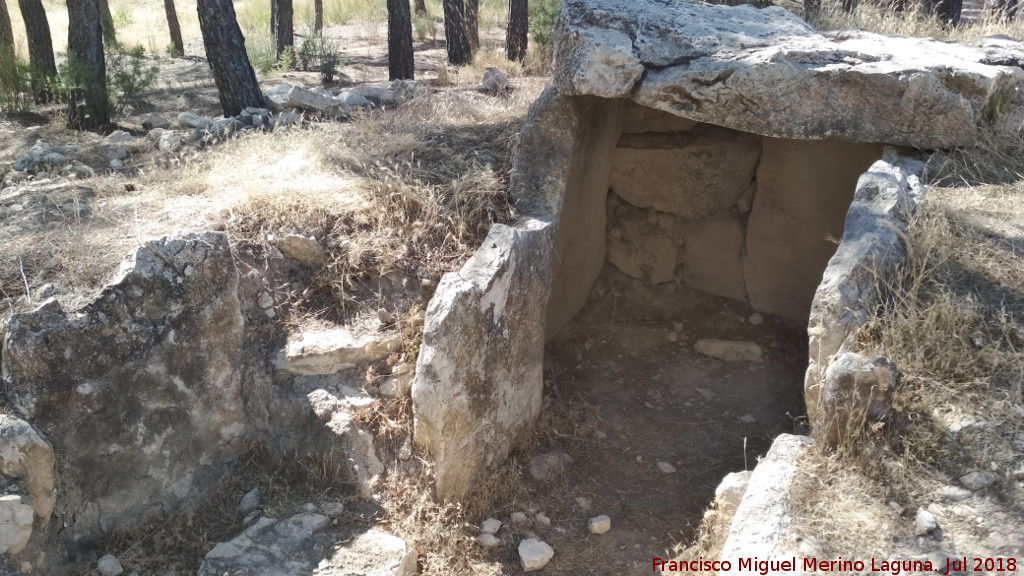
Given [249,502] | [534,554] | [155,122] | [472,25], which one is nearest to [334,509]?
[249,502]

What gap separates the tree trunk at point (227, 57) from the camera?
6.29 meters

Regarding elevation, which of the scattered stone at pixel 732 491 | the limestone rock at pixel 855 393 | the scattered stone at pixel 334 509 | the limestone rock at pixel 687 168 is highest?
the limestone rock at pixel 687 168

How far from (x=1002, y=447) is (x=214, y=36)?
18.7ft

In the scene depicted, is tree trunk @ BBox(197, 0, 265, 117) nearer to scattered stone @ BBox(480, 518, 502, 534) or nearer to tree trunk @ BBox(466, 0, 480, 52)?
tree trunk @ BBox(466, 0, 480, 52)

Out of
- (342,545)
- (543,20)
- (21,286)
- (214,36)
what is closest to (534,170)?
(342,545)

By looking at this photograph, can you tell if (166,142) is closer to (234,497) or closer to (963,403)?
(234,497)

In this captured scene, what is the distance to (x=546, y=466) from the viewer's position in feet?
13.8

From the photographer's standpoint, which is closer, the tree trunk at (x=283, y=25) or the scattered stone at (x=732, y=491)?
the scattered stone at (x=732, y=491)

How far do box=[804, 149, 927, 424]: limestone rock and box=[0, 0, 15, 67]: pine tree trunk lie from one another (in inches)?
246

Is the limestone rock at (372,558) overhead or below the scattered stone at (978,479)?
below

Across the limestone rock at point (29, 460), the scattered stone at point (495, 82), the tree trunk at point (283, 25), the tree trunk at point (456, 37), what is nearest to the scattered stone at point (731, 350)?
the scattered stone at point (495, 82)

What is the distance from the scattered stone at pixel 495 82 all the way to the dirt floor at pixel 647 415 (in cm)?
196

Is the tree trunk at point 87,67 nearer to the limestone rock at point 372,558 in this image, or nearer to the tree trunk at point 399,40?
the tree trunk at point 399,40

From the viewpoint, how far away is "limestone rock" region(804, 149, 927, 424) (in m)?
3.28
